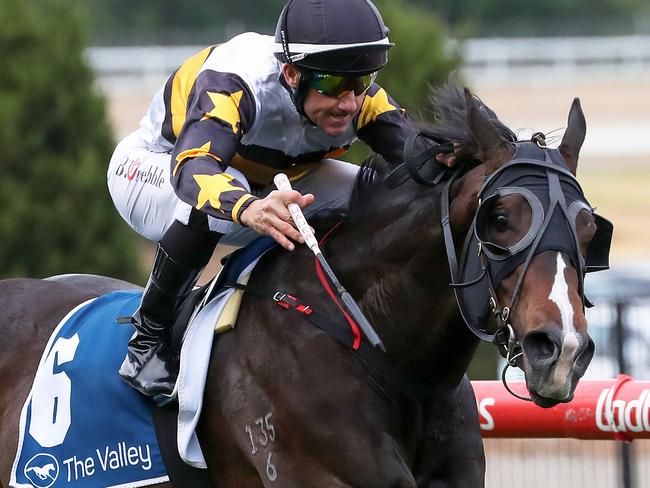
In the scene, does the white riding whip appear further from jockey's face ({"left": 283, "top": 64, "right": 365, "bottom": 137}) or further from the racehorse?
jockey's face ({"left": 283, "top": 64, "right": 365, "bottom": 137})

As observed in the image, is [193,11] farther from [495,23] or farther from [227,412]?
[227,412]

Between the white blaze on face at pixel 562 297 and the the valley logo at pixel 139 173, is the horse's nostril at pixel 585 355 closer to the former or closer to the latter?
the white blaze on face at pixel 562 297

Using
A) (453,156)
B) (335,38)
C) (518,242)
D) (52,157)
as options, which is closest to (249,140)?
(335,38)

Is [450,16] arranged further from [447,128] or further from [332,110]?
[447,128]

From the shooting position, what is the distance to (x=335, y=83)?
4016 mm

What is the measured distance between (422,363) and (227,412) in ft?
2.09

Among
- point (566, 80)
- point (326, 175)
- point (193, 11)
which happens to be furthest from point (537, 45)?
point (326, 175)

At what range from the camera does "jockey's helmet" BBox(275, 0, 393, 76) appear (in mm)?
3955

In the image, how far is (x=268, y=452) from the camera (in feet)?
12.9

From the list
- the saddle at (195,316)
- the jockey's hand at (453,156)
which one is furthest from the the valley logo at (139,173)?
the jockey's hand at (453,156)

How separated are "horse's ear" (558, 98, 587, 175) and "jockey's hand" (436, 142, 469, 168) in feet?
0.94

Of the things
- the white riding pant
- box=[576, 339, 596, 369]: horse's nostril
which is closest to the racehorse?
box=[576, 339, 596, 369]: horse's nostril

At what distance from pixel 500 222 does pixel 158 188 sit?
4.77ft

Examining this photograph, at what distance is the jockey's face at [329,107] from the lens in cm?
407
